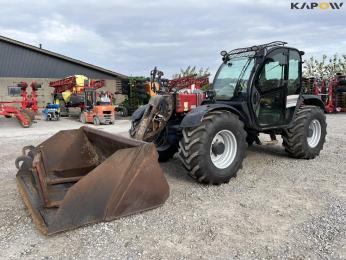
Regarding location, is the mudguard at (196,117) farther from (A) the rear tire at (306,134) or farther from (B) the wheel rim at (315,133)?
(B) the wheel rim at (315,133)

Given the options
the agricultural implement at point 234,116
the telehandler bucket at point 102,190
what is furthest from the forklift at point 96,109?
the telehandler bucket at point 102,190

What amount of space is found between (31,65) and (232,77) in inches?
906

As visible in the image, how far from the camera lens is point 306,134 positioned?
6.48 m

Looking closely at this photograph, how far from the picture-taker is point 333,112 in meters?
18.6

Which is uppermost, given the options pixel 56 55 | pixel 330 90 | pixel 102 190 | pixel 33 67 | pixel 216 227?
pixel 56 55

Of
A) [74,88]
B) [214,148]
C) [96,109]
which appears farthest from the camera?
[74,88]

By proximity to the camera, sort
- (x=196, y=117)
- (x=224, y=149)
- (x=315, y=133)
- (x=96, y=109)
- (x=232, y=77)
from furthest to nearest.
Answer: (x=96, y=109)
(x=315, y=133)
(x=232, y=77)
(x=224, y=149)
(x=196, y=117)

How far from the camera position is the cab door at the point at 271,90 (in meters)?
5.82

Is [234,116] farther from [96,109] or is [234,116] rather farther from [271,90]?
[96,109]

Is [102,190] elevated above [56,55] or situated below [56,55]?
below

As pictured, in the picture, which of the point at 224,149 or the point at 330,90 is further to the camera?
the point at 330,90

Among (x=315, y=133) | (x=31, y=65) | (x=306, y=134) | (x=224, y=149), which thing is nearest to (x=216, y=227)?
(x=224, y=149)

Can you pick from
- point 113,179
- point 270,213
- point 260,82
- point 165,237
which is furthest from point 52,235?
point 260,82

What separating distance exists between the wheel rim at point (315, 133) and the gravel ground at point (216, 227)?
1.55m
